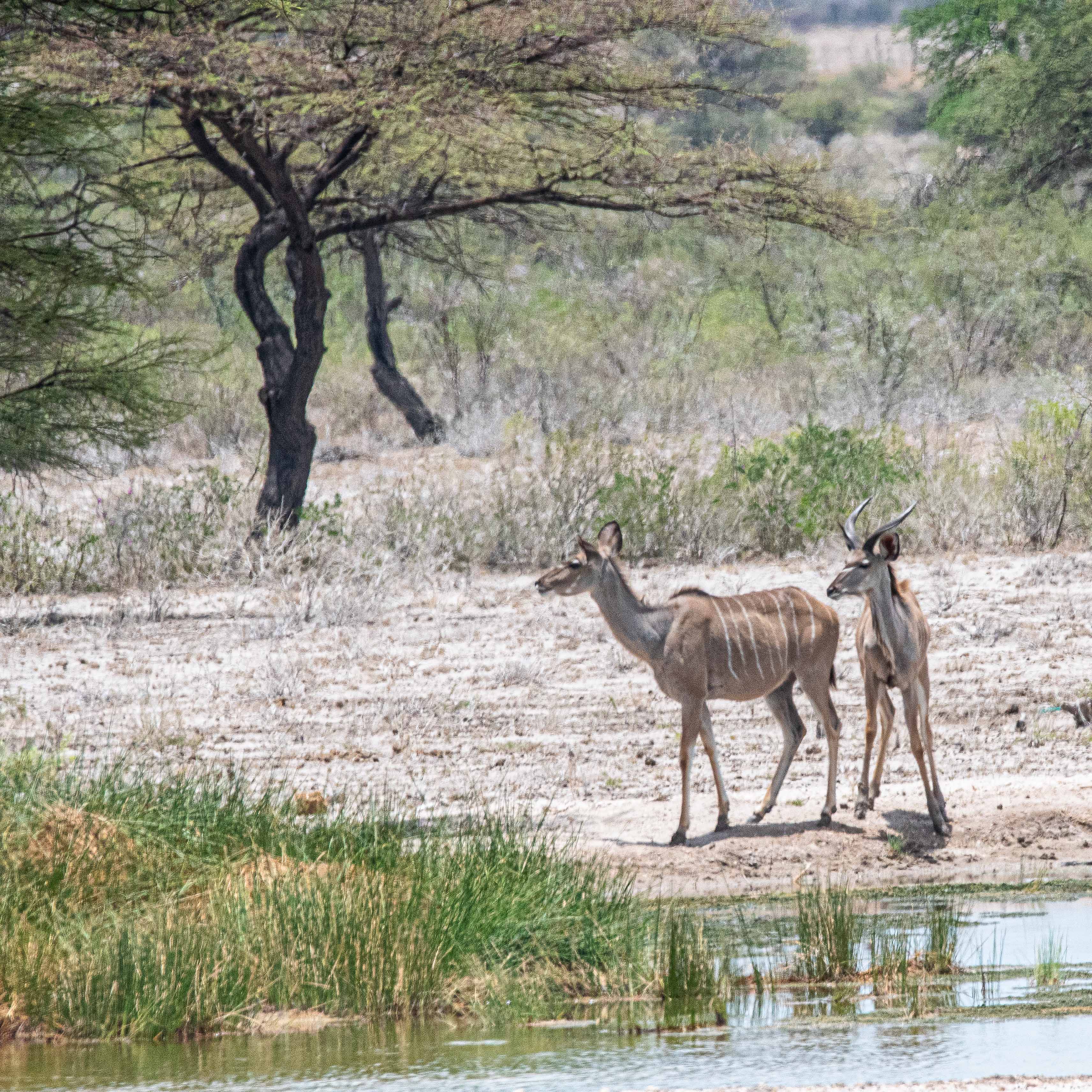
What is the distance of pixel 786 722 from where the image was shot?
9.75m

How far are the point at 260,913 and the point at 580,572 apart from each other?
3347 millimetres

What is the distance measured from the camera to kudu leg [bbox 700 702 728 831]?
29.7 feet

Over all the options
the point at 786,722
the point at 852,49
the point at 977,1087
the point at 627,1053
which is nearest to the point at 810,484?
the point at 786,722

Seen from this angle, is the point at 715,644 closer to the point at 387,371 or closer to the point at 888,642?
the point at 888,642

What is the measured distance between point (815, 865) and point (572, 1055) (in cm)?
317

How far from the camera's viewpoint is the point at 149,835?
7309mm

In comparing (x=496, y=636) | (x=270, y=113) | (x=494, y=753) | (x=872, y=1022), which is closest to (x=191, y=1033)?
(x=872, y=1022)

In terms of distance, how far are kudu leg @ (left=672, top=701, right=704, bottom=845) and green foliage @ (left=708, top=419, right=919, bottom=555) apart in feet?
26.4

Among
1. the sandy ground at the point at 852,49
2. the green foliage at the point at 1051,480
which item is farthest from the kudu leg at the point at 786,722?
the sandy ground at the point at 852,49

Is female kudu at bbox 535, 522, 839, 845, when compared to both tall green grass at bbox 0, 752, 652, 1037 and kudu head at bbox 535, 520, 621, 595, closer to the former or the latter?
kudu head at bbox 535, 520, 621, 595

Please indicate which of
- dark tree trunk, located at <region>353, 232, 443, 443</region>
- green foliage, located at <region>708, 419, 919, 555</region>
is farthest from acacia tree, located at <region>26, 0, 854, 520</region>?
dark tree trunk, located at <region>353, 232, 443, 443</region>

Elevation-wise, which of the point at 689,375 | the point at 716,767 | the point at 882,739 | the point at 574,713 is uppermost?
the point at 689,375

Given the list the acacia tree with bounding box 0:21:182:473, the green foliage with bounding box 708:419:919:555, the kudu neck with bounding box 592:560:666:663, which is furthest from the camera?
the green foliage with bounding box 708:419:919:555

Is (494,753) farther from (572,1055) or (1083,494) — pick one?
(1083,494)
